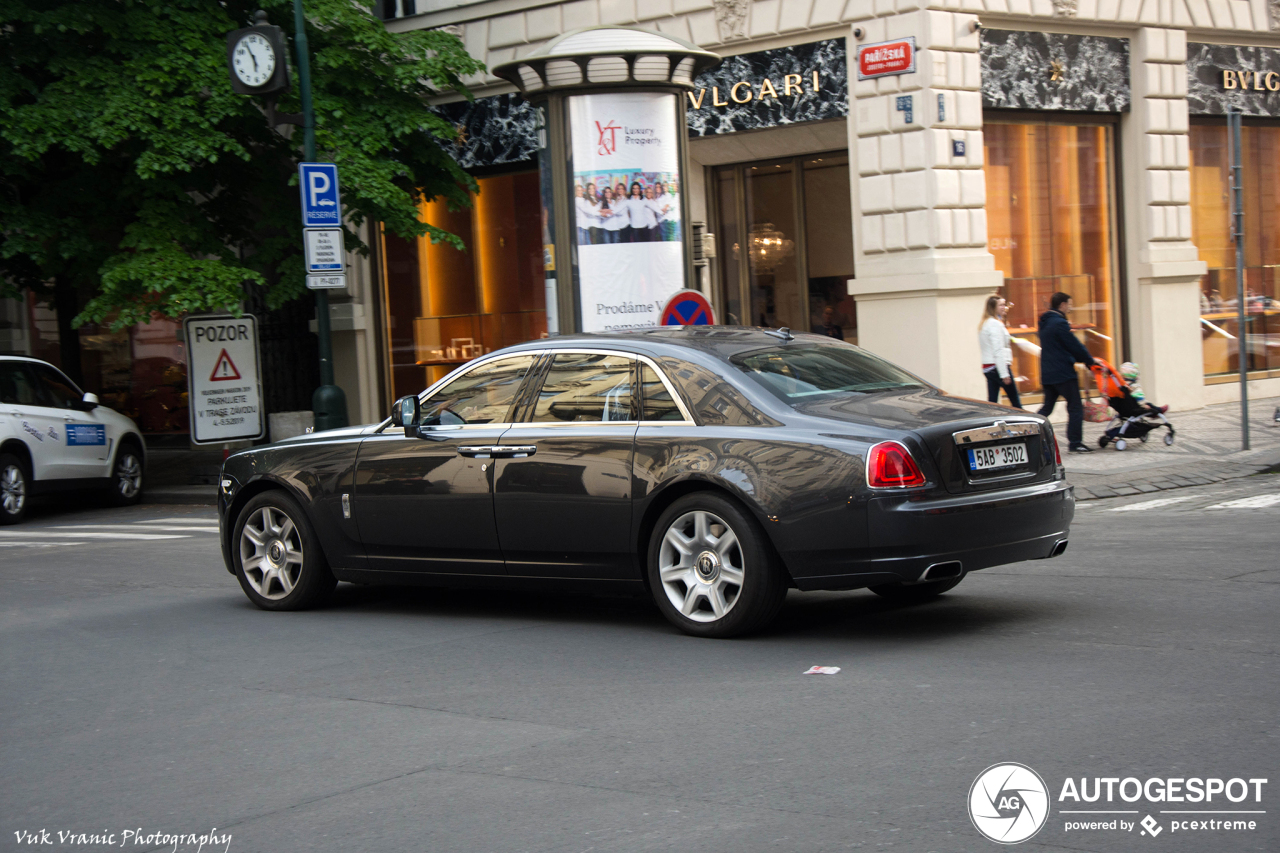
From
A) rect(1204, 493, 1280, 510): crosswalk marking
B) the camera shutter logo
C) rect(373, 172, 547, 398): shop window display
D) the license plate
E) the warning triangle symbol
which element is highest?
rect(373, 172, 547, 398): shop window display

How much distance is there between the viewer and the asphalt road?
429cm

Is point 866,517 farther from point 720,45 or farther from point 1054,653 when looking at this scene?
point 720,45

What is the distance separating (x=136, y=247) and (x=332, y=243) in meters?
2.88

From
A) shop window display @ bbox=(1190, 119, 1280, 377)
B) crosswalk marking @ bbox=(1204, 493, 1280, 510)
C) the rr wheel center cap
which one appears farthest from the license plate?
shop window display @ bbox=(1190, 119, 1280, 377)

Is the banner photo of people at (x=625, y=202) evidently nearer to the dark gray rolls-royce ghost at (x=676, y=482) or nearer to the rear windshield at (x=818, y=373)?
the dark gray rolls-royce ghost at (x=676, y=482)

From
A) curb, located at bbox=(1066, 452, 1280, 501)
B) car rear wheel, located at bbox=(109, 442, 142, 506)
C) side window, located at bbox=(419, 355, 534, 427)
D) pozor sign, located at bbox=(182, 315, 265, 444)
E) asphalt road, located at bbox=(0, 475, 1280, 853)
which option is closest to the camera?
asphalt road, located at bbox=(0, 475, 1280, 853)

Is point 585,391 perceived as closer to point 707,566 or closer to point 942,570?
point 707,566

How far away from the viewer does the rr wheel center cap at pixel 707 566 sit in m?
6.75

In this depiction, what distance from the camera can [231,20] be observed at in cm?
1792

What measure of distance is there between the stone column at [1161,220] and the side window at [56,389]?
13730 millimetres

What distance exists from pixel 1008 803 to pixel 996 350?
1212cm

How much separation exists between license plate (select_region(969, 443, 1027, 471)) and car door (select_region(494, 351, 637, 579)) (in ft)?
5.38

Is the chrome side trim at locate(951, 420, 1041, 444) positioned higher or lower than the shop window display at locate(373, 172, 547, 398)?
lower

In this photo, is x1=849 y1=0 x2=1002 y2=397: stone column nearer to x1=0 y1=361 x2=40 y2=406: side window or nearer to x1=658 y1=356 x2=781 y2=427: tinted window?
x1=0 y1=361 x2=40 y2=406: side window
